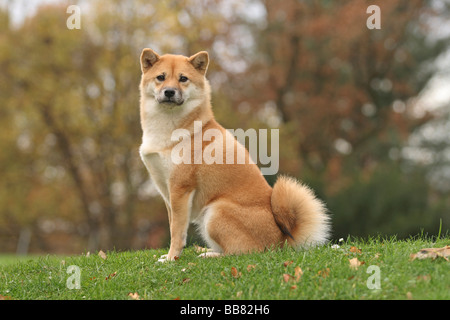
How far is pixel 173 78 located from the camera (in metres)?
5.91

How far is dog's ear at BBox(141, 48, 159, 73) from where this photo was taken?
19.8ft

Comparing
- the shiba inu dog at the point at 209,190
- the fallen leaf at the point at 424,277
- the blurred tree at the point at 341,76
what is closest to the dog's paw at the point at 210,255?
the shiba inu dog at the point at 209,190

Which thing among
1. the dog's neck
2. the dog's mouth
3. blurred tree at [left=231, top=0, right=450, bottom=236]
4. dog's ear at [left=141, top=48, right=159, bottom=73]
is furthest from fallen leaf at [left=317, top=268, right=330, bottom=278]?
blurred tree at [left=231, top=0, right=450, bottom=236]

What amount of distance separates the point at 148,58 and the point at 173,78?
487 millimetres

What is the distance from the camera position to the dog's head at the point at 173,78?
5855 millimetres

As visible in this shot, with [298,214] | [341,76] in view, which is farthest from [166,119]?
[341,76]

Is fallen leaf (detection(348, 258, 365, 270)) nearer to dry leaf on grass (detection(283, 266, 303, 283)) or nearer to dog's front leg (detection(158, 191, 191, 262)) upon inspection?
dry leaf on grass (detection(283, 266, 303, 283))

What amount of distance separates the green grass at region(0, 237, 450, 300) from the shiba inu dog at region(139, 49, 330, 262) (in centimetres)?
26

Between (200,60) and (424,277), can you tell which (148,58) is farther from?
(424,277)

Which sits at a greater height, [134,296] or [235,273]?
Result: [235,273]

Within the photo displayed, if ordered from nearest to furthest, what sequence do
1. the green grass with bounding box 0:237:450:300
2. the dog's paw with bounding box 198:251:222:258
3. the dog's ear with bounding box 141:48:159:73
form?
the green grass with bounding box 0:237:450:300, the dog's paw with bounding box 198:251:222:258, the dog's ear with bounding box 141:48:159:73

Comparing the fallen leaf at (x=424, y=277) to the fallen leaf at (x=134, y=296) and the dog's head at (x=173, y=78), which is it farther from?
the dog's head at (x=173, y=78)
